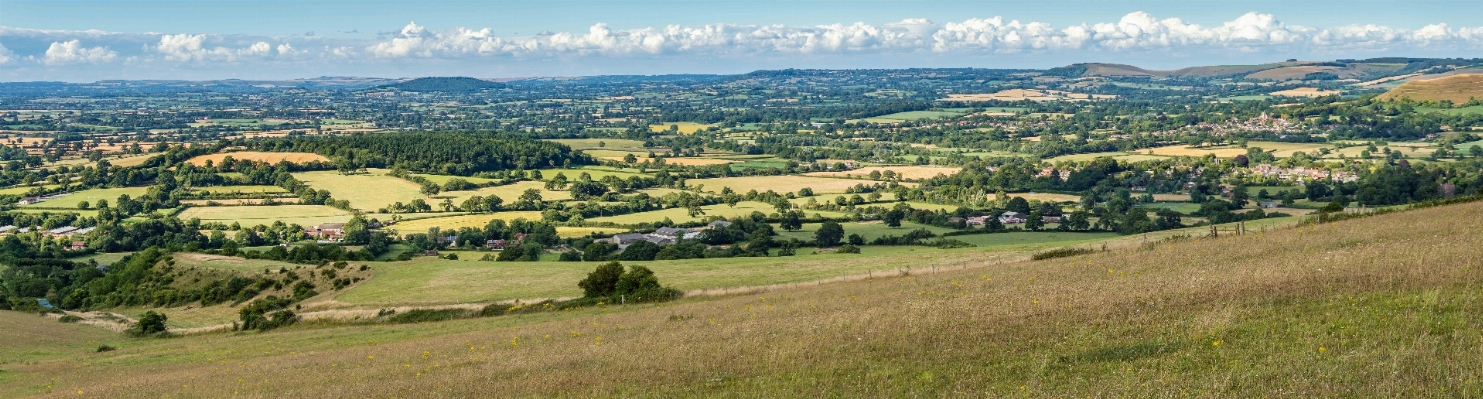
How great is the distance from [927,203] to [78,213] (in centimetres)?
8100

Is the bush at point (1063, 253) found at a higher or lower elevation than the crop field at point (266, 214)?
higher

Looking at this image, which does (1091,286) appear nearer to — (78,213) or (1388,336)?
(1388,336)

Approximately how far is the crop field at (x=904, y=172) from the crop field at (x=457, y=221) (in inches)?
1797

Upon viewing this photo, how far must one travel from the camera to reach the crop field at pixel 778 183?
4599 inches

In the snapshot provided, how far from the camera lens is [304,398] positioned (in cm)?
2003

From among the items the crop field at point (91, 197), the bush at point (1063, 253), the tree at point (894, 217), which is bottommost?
the crop field at point (91, 197)

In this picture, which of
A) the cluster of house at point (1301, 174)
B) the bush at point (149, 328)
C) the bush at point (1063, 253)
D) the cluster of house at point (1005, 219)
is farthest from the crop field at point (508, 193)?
the cluster of house at point (1301, 174)

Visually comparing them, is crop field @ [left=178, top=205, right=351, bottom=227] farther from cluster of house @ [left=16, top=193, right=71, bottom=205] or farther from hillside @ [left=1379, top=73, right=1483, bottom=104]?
hillside @ [left=1379, top=73, right=1483, bottom=104]

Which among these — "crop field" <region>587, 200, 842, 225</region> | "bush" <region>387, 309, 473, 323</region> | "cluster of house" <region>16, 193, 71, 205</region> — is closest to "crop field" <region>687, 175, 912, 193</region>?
"crop field" <region>587, 200, 842, 225</region>

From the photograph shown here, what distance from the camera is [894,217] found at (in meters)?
86.4

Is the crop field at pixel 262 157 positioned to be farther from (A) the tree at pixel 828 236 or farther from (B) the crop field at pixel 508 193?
(A) the tree at pixel 828 236

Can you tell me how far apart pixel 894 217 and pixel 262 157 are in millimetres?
88571

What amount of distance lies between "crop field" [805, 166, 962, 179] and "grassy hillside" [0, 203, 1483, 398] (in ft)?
322

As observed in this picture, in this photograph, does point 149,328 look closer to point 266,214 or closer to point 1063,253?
point 1063,253
